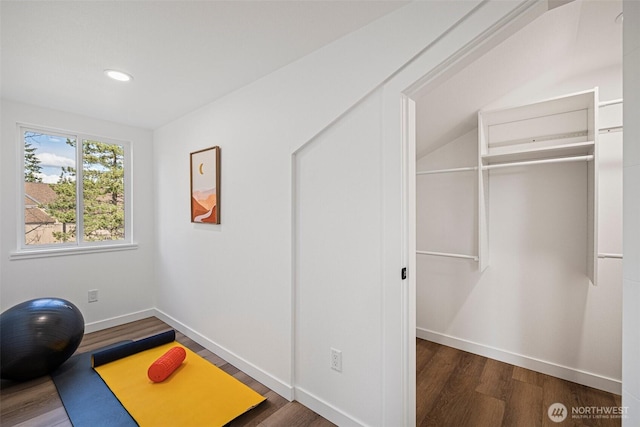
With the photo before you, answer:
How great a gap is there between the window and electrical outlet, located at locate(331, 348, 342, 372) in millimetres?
3007

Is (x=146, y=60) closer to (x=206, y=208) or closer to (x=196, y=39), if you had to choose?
(x=196, y=39)

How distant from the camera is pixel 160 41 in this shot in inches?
68.5

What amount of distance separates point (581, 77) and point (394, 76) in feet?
5.58

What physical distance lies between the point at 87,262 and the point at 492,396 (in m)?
4.01

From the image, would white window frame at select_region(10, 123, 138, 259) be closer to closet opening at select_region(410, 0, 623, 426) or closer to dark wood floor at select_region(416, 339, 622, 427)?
closet opening at select_region(410, 0, 623, 426)

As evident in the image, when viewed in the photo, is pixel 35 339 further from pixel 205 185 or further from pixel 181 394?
pixel 205 185

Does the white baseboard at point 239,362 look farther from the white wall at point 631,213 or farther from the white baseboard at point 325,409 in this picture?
the white wall at point 631,213

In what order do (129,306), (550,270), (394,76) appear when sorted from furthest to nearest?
(129,306) < (550,270) < (394,76)

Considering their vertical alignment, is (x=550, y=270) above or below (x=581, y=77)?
below

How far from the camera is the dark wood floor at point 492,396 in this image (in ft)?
5.89

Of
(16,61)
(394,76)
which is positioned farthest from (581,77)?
(16,61)

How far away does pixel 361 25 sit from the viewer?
5.22 feet

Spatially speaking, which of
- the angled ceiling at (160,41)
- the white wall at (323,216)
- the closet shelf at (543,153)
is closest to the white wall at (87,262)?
the angled ceiling at (160,41)

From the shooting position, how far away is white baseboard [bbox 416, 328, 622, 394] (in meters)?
2.05
